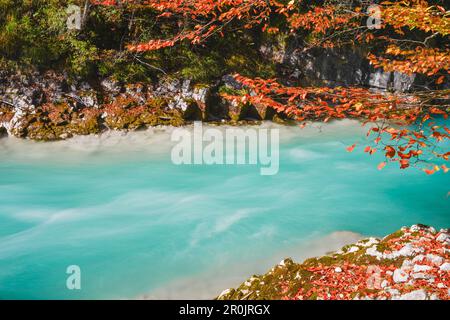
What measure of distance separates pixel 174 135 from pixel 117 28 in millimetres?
3913

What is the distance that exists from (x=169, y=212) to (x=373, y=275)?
4.00 meters

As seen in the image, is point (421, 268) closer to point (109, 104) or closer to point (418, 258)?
point (418, 258)

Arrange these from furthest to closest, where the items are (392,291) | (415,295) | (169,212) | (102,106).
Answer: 1. (102,106)
2. (169,212)
3. (392,291)
4. (415,295)

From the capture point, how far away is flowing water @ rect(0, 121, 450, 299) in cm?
483

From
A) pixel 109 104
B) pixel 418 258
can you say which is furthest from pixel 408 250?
pixel 109 104

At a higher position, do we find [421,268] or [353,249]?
[421,268]

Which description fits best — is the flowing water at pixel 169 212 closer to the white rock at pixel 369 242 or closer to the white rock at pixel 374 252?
the white rock at pixel 369 242

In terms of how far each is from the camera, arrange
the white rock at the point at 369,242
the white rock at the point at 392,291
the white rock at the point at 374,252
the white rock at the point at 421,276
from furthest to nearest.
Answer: the white rock at the point at 369,242 < the white rock at the point at 374,252 < the white rock at the point at 421,276 < the white rock at the point at 392,291

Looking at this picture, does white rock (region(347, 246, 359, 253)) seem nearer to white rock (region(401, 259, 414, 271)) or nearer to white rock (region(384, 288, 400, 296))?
white rock (region(401, 259, 414, 271))

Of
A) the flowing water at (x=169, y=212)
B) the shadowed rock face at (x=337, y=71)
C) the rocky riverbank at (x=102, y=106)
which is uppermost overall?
A: the shadowed rock face at (x=337, y=71)

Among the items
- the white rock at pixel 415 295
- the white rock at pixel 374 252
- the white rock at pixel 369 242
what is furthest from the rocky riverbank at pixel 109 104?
the white rock at pixel 415 295

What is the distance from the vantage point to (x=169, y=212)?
6.55 metres

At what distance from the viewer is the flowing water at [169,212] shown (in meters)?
4.83

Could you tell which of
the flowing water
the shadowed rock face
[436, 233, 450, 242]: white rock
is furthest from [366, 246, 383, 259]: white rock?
the shadowed rock face
